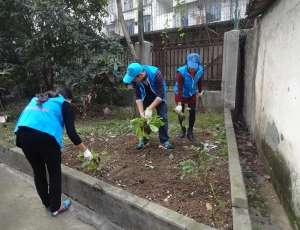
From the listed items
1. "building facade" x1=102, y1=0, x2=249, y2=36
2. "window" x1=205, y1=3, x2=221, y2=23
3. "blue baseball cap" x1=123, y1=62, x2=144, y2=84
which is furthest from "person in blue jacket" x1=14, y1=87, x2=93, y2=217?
"window" x1=205, y1=3, x2=221, y2=23

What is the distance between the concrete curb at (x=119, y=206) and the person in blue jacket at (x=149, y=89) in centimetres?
117

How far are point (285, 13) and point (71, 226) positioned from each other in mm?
3451

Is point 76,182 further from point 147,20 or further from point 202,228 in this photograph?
point 147,20

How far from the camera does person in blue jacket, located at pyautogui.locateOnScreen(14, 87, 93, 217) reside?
7.47ft

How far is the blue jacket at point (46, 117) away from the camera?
226 cm

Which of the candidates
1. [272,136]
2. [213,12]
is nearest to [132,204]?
[272,136]

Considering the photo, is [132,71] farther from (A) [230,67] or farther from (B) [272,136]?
(A) [230,67]

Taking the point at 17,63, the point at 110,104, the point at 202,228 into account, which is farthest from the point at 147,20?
the point at 202,228

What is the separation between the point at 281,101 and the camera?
2.78 metres

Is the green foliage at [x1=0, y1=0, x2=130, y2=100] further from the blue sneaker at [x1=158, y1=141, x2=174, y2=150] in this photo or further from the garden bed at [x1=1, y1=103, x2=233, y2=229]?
the blue sneaker at [x1=158, y1=141, x2=174, y2=150]

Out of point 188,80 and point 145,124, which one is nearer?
point 145,124

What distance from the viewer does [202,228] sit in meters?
1.86

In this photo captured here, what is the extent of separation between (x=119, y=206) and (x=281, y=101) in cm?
218

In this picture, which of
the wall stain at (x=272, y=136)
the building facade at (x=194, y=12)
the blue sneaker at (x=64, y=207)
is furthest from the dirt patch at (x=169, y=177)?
the building facade at (x=194, y=12)
